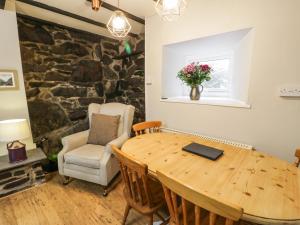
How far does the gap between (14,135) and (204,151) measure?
198 centimetres

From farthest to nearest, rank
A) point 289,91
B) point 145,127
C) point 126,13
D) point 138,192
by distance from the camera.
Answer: point 126,13 < point 145,127 < point 289,91 < point 138,192

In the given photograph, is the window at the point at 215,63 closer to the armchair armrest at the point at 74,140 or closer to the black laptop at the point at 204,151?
the black laptop at the point at 204,151

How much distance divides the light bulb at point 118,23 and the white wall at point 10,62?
4.55 ft

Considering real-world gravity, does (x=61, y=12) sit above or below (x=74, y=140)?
above

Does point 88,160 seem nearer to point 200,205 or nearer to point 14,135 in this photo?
point 14,135

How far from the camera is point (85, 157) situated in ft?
6.36

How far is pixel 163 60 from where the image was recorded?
2457mm

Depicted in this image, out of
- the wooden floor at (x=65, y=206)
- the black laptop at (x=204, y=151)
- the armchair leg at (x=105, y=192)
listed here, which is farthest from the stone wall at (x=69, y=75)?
the black laptop at (x=204, y=151)

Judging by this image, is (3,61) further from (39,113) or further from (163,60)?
(163,60)

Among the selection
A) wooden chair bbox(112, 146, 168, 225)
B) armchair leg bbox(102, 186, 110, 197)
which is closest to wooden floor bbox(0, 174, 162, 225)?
armchair leg bbox(102, 186, 110, 197)

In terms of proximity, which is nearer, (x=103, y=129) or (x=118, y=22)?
(x=118, y=22)

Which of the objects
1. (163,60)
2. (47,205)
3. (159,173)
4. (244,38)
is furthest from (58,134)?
(244,38)

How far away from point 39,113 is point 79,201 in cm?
151

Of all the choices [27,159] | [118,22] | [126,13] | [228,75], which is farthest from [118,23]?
[27,159]
